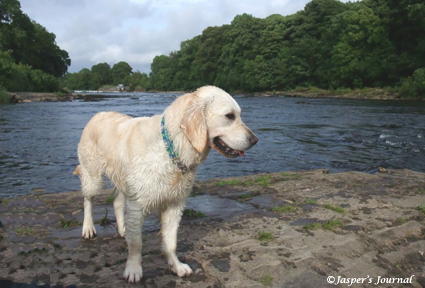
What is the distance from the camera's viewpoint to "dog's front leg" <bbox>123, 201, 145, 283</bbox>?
313 cm

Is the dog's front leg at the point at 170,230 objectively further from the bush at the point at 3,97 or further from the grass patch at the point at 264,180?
the bush at the point at 3,97

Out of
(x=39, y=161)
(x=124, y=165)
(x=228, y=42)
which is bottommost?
(x=39, y=161)

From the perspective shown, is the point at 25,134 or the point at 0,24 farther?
the point at 0,24

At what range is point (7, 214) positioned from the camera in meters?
5.02

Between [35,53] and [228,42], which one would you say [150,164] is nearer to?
[35,53]

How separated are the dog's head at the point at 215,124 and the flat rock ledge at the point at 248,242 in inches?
47.5

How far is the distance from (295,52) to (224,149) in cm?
6887

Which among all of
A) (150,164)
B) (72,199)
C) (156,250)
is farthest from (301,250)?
(72,199)

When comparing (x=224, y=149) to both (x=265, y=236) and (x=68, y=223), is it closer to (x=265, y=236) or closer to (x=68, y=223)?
(x=265, y=236)

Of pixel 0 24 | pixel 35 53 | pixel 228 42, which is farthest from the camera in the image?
pixel 228 42

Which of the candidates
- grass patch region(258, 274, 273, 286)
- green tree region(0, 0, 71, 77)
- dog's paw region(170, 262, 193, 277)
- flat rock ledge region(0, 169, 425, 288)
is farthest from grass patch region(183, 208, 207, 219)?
green tree region(0, 0, 71, 77)

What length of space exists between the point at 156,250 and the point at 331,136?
13.3 metres

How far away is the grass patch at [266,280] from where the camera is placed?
303 cm

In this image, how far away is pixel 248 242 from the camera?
3.88 meters
